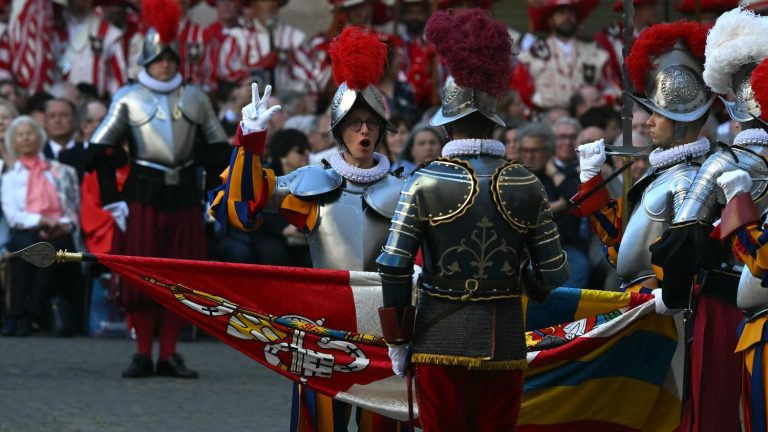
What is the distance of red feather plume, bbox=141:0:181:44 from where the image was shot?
11.2m

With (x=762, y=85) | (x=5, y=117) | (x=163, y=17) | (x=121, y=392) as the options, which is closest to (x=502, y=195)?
(x=762, y=85)

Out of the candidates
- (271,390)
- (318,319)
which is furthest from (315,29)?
(318,319)

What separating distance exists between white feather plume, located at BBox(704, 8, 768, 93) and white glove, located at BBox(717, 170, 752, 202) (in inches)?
36.2

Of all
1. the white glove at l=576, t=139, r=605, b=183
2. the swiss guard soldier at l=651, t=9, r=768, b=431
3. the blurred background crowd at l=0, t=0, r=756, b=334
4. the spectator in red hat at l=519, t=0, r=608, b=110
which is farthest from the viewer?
the spectator in red hat at l=519, t=0, r=608, b=110

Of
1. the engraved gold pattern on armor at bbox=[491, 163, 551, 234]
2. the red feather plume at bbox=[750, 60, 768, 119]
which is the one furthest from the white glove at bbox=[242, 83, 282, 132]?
the red feather plume at bbox=[750, 60, 768, 119]

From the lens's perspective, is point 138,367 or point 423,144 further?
point 423,144

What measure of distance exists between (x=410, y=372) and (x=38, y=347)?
6770mm

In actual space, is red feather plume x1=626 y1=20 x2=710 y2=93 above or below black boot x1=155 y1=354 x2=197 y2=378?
above

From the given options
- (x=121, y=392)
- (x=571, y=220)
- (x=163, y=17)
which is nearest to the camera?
(x=121, y=392)

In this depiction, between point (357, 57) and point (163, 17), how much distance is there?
12.1ft

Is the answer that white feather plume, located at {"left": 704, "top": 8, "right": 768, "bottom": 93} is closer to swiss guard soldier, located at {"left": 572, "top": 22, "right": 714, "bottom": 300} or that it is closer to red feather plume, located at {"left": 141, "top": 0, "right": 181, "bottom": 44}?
swiss guard soldier, located at {"left": 572, "top": 22, "right": 714, "bottom": 300}

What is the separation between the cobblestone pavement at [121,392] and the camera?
954 centimetres

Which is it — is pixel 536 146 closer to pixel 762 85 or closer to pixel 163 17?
pixel 163 17

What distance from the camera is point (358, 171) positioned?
7832 mm
